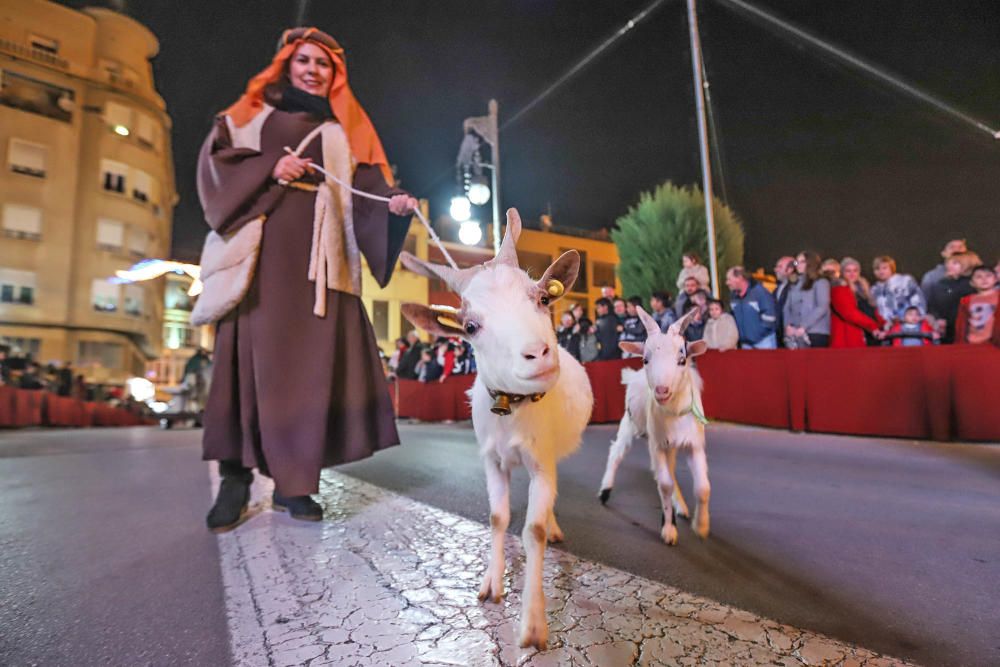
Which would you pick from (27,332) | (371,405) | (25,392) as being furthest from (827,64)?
(27,332)

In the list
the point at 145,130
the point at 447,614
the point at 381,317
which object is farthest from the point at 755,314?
the point at 145,130

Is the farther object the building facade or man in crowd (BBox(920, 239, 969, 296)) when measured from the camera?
the building facade

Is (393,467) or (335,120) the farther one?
(393,467)

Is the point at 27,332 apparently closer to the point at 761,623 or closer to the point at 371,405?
the point at 371,405

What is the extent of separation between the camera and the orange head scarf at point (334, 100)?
324cm

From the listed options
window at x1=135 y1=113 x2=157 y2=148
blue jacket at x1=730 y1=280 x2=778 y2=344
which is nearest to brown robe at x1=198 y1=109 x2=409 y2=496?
blue jacket at x1=730 y1=280 x2=778 y2=344

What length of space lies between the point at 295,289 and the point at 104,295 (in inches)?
1271

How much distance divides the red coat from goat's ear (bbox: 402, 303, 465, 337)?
285 inches

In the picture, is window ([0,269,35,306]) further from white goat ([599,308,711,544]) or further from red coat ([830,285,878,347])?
red coat ([830,285,878,347])

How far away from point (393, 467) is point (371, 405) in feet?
6.75

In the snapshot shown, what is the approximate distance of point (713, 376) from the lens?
25.7 feet

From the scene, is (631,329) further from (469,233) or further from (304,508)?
(304,508)

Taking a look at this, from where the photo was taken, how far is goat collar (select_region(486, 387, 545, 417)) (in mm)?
1971

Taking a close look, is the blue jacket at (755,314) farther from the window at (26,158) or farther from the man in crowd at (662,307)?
the window at (26,158)
